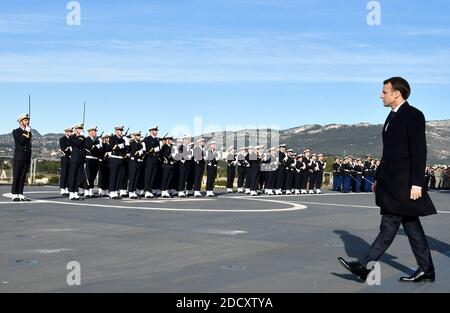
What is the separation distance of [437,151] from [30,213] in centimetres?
16370

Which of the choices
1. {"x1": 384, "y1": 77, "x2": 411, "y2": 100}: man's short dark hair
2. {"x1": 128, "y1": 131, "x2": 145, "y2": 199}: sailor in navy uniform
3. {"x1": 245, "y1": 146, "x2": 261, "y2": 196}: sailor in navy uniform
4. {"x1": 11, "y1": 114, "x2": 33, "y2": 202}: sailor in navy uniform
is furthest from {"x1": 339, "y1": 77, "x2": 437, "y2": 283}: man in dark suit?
{"x1": 245, "y1": 146, "x2": 261, "y2": 196}: sailor in navy uniform

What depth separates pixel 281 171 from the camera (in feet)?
90.9

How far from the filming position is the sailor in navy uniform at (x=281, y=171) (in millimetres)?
27516

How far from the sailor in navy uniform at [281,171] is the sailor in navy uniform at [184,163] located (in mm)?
6038

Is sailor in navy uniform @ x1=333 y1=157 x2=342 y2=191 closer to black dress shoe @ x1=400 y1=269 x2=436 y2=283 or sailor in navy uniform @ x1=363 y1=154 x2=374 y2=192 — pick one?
sailor in navy uniform @ x1=363 y1=154 x2=374 y2=192

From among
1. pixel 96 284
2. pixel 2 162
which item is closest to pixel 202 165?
pixel 2 162

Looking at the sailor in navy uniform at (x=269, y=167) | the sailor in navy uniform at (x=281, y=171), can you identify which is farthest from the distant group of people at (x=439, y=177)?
the sailor in navy uniform at (x=269, y=167)

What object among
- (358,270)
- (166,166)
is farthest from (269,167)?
(358,270)

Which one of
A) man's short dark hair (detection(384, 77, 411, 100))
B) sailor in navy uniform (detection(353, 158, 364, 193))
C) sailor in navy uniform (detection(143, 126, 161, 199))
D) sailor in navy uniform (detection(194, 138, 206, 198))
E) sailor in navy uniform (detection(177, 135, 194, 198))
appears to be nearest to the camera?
man's short dark hair (detection(384, 77, 411, 100))

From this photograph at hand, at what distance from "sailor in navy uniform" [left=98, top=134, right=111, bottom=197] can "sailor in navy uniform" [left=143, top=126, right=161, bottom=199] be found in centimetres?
119

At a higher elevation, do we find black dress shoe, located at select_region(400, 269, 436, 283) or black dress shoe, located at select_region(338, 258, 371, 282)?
black dress shoe, located at select_region(338, 258, 371, 282)

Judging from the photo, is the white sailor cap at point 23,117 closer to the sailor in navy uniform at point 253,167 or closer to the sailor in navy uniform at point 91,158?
the sailor in navy uniform at point 91,158

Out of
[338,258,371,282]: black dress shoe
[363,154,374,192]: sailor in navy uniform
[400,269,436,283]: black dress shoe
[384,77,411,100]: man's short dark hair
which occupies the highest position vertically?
[384,77,411,100]: man's short dark hair

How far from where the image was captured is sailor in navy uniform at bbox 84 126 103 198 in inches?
754
